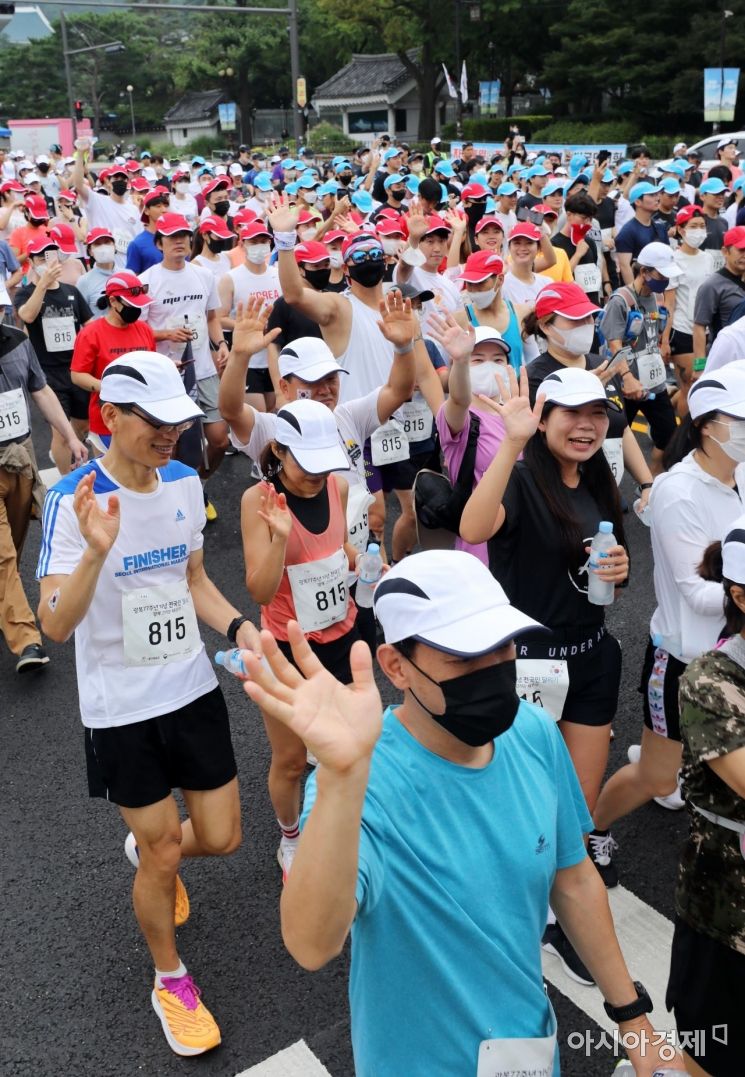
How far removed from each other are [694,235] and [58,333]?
224 inches

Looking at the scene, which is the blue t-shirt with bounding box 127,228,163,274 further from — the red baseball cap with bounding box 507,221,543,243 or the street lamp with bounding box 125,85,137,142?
the street lamp with bounding box 125,85,137,142

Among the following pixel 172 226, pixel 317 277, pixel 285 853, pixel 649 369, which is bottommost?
pixel 285 853

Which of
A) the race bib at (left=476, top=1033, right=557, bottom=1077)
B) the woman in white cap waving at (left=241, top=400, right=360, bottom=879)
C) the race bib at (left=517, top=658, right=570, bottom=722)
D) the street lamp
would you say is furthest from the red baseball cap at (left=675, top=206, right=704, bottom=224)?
the street lamp

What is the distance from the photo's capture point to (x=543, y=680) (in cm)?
362

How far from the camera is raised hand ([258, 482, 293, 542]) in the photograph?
12.0ft

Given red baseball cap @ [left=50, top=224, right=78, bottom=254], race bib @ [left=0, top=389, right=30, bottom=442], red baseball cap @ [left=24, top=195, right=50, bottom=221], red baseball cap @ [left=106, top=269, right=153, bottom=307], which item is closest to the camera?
race bib @ [left=0, top=389, right=30, bottom=442]

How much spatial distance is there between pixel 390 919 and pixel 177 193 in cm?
1667

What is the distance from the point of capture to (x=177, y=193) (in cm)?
1708

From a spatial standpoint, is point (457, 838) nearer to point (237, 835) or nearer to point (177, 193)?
point (237, 835)

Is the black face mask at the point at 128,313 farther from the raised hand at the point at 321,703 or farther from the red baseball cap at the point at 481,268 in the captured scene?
the raised hand at the point at 321,703

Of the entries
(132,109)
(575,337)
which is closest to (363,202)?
(575,337)

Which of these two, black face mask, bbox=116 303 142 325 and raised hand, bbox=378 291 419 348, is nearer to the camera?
raised hand, bbox=378 291 419 348

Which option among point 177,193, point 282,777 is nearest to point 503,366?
point 282,777

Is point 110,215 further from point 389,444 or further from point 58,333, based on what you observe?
point 389,444
